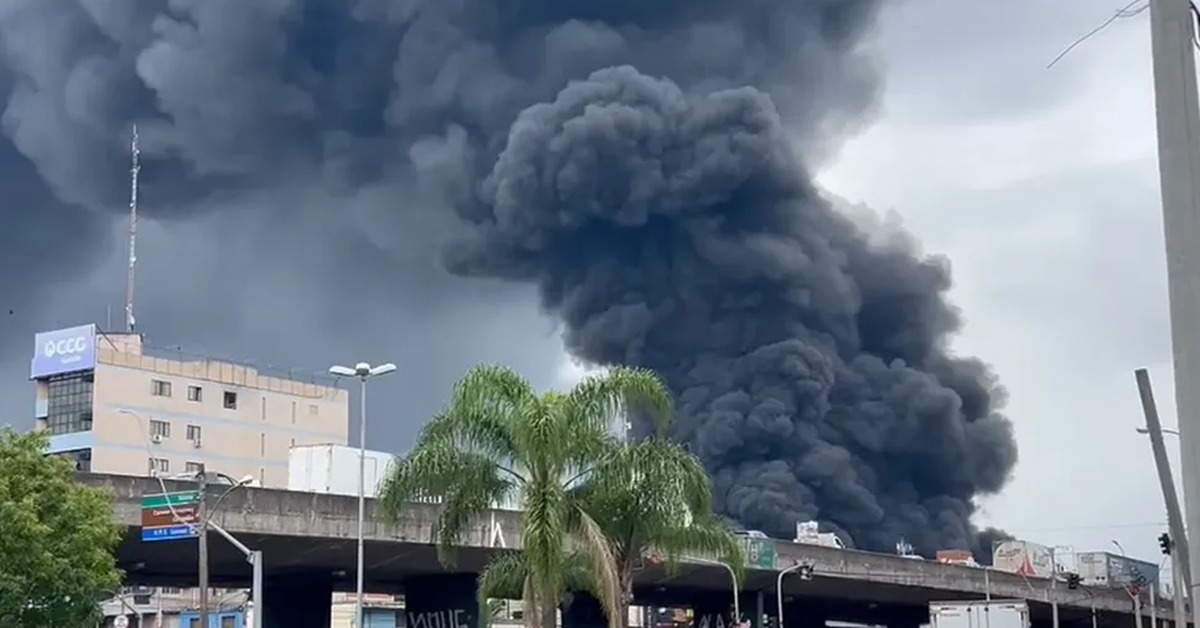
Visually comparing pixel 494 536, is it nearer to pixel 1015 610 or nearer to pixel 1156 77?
pixel 1015 610

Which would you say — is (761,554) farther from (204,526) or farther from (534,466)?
(534,466)

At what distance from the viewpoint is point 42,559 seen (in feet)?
114

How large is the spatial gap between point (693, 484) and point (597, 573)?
4.26 meters

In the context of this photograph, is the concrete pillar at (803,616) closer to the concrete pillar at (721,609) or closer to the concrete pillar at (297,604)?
the concrete pillar at (721,609)

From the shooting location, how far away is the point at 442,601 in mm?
63250

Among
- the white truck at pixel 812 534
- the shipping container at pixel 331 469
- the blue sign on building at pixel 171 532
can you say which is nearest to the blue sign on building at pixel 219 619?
the shipping container at pixel 331 469

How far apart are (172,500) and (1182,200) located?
133 feet

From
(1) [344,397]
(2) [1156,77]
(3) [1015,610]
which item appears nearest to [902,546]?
(1) [344,397]

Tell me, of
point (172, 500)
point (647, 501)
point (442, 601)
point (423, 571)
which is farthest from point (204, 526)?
point (423, 571)

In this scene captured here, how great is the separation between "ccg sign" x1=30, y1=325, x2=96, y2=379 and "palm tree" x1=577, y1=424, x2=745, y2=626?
3542 inches

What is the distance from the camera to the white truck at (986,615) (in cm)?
5247

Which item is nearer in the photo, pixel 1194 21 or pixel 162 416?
pixel 1194 21

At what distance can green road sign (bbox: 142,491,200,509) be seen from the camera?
4456cm

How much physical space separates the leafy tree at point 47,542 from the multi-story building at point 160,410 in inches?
3003
